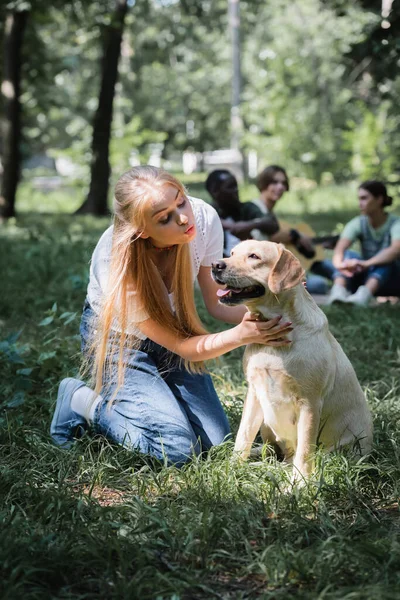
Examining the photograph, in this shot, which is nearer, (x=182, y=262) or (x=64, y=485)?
(x=64, y=485)

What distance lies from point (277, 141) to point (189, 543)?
20575 mm

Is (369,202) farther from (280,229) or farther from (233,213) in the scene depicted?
(233,213)

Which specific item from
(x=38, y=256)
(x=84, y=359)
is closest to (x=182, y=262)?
(x=84, y=359)

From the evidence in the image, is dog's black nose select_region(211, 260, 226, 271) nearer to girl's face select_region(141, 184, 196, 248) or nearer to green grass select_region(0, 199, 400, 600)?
girl's face select_region(141, 184, 196, 248)

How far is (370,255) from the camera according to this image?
771 cm

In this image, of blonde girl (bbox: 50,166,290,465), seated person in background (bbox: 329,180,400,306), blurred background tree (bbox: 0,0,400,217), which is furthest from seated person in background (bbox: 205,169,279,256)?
blonde girl (bbox: 50,166,290,465)

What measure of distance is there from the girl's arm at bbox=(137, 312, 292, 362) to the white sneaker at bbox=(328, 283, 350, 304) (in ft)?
12.7

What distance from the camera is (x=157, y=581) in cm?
256

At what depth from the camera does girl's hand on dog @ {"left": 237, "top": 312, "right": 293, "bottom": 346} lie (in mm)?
3244

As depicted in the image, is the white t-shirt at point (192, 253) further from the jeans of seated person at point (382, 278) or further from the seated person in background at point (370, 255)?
the jeans of seated person at point (382, 278)

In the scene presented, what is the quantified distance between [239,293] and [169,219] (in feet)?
1.66

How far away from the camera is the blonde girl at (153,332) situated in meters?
3.50

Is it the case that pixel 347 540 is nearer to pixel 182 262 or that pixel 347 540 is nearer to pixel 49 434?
pixel 182 262

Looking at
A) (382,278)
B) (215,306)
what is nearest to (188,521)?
(215,306)
